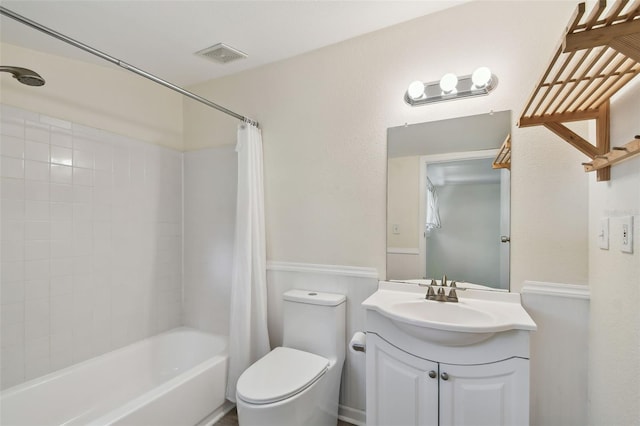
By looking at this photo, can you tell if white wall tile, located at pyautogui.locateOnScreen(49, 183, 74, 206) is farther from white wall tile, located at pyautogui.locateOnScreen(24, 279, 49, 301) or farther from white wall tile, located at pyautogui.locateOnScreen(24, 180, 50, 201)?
white wall tile, located at pyautogui.locateOnScreen(24, 279, 49, 301)

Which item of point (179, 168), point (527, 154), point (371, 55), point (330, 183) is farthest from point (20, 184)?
point (527, 154)

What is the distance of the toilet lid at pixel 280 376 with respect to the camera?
4.60ft

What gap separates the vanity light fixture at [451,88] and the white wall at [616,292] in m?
0.54

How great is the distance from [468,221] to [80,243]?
7.84 feet

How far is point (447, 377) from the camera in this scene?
1247 mm

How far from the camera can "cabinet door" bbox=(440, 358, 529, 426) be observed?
46.2 inches

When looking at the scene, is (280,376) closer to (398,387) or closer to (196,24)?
(398,387)

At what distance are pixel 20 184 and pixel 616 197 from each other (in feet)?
9.29

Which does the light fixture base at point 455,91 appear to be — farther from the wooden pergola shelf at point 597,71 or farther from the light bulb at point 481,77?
the wooden pergola shelf at point 597,71

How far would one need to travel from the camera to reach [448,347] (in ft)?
4.12

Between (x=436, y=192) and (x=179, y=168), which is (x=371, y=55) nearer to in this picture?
(x=436, y=192)

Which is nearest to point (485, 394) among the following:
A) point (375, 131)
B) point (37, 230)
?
point (375, 131)

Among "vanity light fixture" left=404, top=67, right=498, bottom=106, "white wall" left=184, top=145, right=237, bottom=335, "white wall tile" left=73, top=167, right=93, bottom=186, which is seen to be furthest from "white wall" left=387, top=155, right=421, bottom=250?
"white wall tile" left=73, top=167, right=93, bottom=186

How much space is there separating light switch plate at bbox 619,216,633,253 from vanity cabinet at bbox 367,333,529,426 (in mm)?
547
